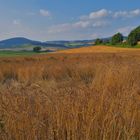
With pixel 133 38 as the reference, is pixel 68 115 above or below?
above

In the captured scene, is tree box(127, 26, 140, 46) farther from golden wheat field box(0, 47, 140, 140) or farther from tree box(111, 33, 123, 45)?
golden wheat field box(0, 47, 140, 140)

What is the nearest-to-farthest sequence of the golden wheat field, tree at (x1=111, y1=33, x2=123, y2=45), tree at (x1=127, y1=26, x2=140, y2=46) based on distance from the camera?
the golden wheat field < tree at (x1=127, y1=26, x2=140, y2=46) < tree at (x1=111, y1=33, x2=123, y2=45)

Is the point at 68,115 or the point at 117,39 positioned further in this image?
the point at 117,39

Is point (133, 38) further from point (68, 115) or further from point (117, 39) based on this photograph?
point (68, 115)

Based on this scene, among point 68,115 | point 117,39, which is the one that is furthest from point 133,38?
point 68,115

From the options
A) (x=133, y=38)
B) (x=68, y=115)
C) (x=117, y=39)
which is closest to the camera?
(x=68, y=115)

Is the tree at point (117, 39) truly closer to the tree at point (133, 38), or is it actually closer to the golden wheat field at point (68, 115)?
the tree at point (133, 38)

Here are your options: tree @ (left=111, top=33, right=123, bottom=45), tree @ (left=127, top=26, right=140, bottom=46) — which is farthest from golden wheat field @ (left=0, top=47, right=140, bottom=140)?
tree @ (left=111, top=33, right=123, bottom=45)

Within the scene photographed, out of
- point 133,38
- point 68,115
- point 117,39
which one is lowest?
point 117,39

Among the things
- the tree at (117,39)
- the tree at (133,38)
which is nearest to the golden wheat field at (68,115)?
the tree at (133,38)

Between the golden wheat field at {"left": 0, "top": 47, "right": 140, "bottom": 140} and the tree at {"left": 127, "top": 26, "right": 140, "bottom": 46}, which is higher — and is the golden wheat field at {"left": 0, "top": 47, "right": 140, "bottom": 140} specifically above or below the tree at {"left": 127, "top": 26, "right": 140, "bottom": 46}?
above

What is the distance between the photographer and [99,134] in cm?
312

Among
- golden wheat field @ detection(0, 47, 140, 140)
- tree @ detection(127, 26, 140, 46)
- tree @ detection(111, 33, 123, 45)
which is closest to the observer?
golden wheat field @ detection(0, 47, 140, 140)

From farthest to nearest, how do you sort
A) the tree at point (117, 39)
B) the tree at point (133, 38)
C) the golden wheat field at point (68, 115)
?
the tree at point (117, 39), the tree at point (133, 38), the golden wheat field at point (68, 115)
